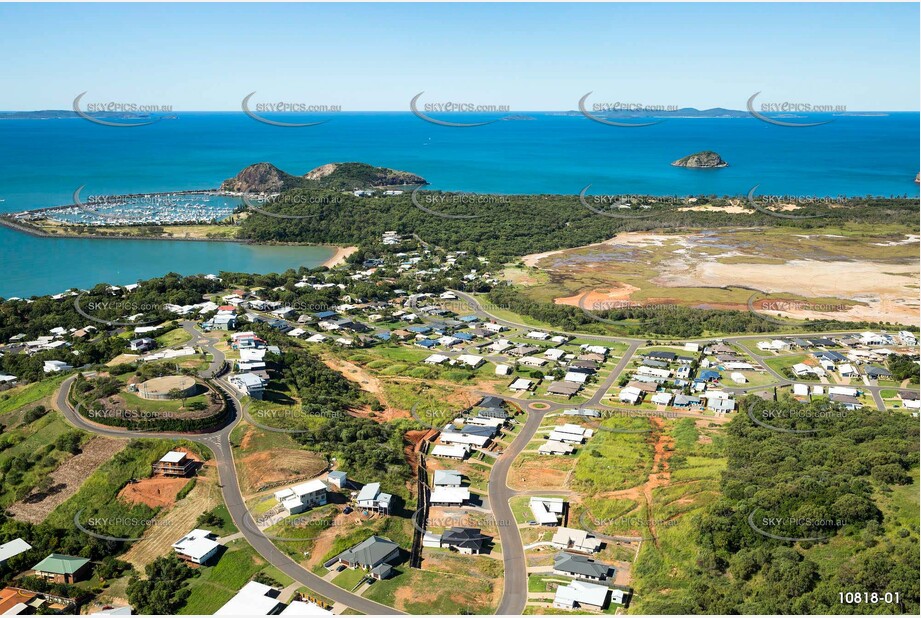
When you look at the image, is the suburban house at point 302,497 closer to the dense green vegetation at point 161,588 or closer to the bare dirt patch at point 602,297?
the dense green vegetation at point 161,588

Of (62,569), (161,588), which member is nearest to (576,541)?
(161,588)

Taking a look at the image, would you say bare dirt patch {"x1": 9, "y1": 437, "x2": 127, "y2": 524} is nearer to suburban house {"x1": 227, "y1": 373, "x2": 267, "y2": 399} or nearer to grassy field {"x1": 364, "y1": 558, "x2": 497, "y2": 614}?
suburban house {"x1": 227, "y1": 373, "x2": 267, "y2": 399}

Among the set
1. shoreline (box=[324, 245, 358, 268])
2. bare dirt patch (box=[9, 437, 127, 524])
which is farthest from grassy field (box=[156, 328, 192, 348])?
shoreline (box=[324, 245, 358, 268])

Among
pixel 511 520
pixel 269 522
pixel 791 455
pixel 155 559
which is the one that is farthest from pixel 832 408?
pixel 155 559

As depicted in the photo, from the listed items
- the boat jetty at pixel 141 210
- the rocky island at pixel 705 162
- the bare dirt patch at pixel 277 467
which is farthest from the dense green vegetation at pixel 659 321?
the rocky island at pixel 705 162

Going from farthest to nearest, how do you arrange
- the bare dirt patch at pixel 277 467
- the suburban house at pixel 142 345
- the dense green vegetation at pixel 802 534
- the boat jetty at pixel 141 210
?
1. the boat jetty at pixel 141 210
2. the suburban house at pixel 142 345
3. the bare dirt patch at pixel 277 467
4. the dense green vegetation at pixel 802 534

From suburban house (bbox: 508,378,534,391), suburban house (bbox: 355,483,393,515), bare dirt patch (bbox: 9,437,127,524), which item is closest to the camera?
bare dirt patch (bbox: 9,437,127,524)

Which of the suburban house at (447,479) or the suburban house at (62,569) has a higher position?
the suburban house at (447,479)

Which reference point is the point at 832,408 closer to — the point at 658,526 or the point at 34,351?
the point at 658,526
